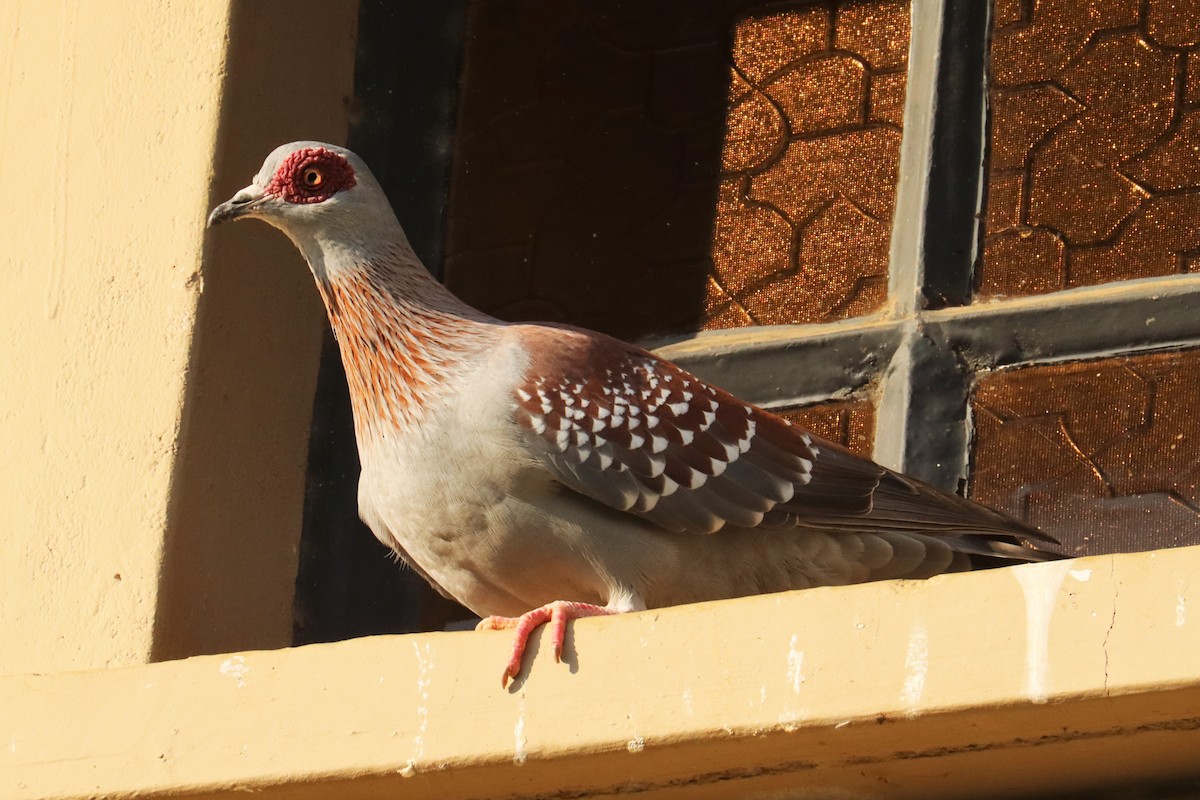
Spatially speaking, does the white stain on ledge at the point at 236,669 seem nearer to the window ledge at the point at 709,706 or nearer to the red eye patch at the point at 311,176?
the window ledge at the point at 709,706

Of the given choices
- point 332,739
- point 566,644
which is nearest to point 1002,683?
point 566,644

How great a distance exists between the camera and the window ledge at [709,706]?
8.86ft

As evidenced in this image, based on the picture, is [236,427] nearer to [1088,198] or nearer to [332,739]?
[332,739]

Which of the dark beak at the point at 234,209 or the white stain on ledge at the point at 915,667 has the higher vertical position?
the dark beak at the point at 234,209

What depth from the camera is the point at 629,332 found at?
4.20 m

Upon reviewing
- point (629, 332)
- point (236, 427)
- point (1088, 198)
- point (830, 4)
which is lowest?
point (236, 427)

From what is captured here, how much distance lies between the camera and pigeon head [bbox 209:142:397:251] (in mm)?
3520

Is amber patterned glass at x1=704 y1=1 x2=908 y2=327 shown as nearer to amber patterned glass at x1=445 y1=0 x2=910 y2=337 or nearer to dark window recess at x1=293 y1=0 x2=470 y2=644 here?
amber patterned glass at x1=445 y1=0 x2=910 y2=337

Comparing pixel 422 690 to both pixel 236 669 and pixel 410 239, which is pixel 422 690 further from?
pixel 410 239

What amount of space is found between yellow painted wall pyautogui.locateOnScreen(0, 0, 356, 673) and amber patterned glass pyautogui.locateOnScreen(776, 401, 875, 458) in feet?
3.28

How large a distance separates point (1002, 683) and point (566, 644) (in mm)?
641

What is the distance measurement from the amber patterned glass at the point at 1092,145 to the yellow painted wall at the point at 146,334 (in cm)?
140

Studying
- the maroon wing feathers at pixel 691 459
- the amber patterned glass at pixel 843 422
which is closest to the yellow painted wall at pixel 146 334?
the maroon wing feathers at pixel 691 459

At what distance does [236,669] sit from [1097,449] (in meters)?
1.61
